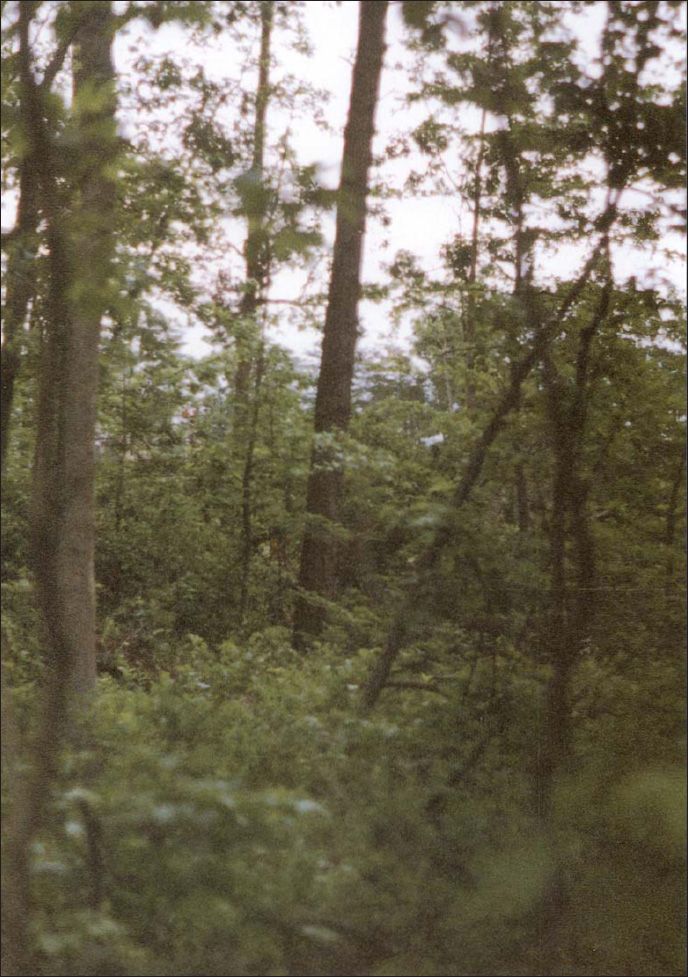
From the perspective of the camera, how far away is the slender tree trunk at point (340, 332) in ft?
8.61

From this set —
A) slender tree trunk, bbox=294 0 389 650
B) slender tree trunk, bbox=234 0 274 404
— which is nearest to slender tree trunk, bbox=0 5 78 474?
slender tree trunk, bbox=234 0 274 404

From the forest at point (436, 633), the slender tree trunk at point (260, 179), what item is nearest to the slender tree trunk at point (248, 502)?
the slender tree trunk at point (260, 179)

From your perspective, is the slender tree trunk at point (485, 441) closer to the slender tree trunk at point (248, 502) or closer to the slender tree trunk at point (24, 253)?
the slender tree trunk at point (24, 253)

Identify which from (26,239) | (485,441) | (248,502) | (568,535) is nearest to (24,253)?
(26,239)

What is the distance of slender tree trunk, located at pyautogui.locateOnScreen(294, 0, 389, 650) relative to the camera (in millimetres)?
2625

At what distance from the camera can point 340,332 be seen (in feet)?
23.1

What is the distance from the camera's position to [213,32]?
9.25 ft

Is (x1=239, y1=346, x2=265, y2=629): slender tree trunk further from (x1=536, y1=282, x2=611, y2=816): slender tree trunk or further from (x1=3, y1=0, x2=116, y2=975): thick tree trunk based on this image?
(x1=536, y1=282, x2=611, y2=816): slender tree trunk

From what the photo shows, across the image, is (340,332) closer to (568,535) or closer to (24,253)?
(24,253)

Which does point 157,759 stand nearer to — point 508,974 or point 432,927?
point 432,927

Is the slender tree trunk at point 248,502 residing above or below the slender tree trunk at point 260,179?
below

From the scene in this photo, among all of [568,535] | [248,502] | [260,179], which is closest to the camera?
[260,179]

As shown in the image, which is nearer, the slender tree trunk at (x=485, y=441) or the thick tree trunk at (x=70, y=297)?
the thick tree trunk at (x=70, y=297)

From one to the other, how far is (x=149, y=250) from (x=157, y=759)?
2.51m
